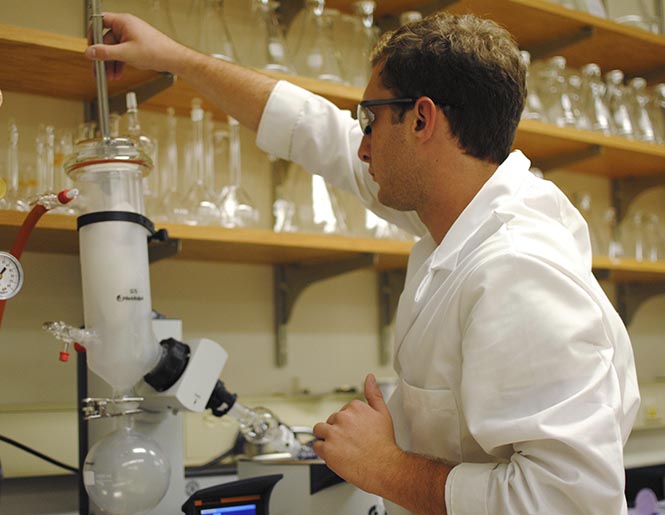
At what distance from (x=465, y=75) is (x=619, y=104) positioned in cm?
164

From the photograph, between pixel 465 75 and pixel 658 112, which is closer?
pixel 465 75

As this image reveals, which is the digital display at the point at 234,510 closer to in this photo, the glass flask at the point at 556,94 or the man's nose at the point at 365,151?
the man's nose at the point at 365,151

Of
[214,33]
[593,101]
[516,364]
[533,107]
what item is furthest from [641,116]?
[516,364]

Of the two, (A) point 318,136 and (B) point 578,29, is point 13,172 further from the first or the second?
(B) point 578,29

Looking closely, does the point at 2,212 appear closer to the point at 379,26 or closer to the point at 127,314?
the point at 127,314

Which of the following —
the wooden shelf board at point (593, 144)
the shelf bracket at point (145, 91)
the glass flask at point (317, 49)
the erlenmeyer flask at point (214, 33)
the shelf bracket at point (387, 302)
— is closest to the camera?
the shelf bracket at point (145, 91)

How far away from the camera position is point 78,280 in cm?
209

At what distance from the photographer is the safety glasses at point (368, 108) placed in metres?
1.45

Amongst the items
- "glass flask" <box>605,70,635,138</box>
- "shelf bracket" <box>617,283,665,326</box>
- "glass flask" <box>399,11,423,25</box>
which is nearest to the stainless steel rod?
"glass flask" <box>399,11,423,25</box>

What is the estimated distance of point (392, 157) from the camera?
1471 mm

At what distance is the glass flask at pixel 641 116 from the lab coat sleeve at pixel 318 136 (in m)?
1.41

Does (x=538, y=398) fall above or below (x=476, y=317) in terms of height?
below

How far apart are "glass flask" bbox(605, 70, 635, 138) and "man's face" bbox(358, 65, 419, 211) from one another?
5.19 ft

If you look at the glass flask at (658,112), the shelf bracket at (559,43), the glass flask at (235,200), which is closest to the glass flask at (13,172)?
the glass flask at (235,200)
